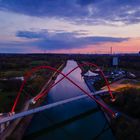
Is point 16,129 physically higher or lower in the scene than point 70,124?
higher

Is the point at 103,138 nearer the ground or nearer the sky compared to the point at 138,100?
nearer the ground

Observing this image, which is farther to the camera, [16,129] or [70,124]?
[70,124]

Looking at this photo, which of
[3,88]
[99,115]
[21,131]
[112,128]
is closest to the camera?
[21,131]

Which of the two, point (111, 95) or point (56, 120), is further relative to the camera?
point (111, 95)

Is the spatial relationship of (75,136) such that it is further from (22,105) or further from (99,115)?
(22,105)

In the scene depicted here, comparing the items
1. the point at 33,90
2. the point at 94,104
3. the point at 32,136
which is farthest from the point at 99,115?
the point at 33,90

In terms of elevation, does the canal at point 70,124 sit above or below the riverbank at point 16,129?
below

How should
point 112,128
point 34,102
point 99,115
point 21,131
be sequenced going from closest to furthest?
point 21,131 < point 112,128 < point 99,115 < point 34,102

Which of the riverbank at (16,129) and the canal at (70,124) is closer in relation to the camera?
the riverbank at (16,129)

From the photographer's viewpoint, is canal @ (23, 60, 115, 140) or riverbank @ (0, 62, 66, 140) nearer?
riverbank @ (0, 62, 66, 140)

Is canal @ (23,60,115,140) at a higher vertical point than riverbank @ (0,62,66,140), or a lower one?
lower
